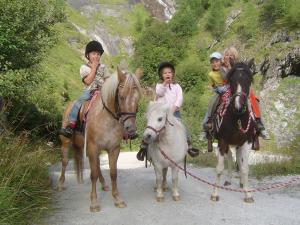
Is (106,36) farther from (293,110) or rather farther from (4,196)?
(4,196)

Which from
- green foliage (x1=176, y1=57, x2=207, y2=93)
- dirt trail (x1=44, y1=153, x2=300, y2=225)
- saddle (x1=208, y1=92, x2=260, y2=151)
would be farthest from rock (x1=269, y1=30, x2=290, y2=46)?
saddle (x1=208, y1=92, x2=260, y2=151)

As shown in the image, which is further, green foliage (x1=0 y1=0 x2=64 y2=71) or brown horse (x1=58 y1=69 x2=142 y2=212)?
green foliage (x1=0 y1=0 x2=64 y2=71)

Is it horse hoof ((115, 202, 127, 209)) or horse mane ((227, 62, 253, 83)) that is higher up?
horse mane ((227, 62, 253, 83))

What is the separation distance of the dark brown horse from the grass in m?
3.23

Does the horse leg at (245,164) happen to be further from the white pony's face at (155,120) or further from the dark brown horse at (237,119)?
the white pony's face at (155,120)

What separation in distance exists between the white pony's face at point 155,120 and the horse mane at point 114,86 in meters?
0.63

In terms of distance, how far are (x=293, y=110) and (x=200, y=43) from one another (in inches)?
1137

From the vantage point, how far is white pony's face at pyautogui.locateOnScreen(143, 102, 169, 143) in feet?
21.6

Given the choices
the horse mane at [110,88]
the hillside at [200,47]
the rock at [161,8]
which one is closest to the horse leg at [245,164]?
the horse mane at [110,88]

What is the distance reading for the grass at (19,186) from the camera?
219 inches

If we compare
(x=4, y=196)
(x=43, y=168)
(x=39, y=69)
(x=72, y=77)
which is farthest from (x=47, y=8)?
(x=72, y=77)

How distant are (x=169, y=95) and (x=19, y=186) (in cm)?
326

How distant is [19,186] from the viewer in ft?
20.2

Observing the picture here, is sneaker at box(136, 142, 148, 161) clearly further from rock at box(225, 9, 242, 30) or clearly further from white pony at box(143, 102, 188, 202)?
rock at box(225, 9, 242, 30)
